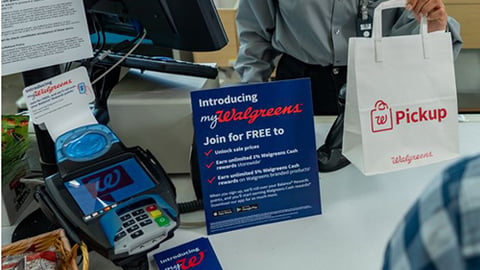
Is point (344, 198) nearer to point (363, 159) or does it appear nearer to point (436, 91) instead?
point (363, 159)

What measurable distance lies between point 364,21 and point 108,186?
808mm

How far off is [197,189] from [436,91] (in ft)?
1.68

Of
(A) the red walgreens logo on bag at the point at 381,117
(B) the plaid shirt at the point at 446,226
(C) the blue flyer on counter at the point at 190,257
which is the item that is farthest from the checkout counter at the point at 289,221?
(B) the plaid shirt at the point at 446,226

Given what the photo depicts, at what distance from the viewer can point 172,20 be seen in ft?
2.95

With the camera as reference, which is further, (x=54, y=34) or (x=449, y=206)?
(x=54, y=34)

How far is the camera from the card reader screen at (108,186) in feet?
2.59

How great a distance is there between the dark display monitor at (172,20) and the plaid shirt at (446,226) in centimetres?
62

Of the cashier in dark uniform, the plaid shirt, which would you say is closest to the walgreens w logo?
the cashier in dark uniform

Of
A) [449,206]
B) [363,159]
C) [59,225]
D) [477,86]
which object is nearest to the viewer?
[449,206]

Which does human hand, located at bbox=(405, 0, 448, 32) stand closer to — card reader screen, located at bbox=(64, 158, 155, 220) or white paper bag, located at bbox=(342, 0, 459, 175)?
white paper bag, located at bbox=(342, 0, 459, 175)

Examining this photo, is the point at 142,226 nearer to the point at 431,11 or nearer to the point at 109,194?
the point at 109,194

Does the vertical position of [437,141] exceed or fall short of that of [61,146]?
it falls short

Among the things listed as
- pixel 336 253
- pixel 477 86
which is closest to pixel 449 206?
pixel 336 253

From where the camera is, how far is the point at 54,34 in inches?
34.0
